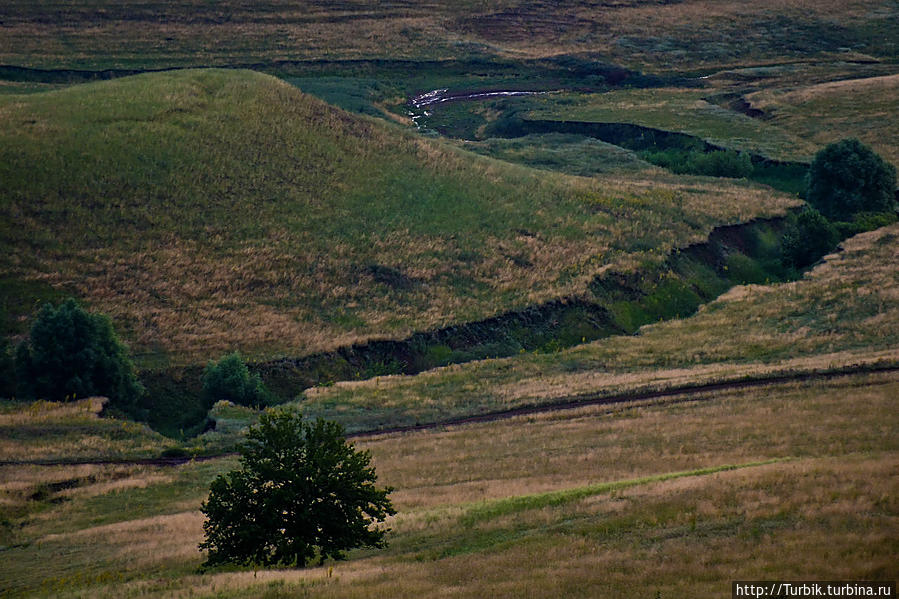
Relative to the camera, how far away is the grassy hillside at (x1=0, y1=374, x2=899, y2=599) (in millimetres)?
18781

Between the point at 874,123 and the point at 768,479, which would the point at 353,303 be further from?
the point at 874,123

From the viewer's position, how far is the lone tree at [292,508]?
78.8 ft

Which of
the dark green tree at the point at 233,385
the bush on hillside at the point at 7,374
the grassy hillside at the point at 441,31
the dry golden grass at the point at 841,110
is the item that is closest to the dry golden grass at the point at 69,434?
the bush on hillside at the point at 7,374

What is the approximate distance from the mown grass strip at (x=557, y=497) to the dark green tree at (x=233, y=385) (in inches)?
970

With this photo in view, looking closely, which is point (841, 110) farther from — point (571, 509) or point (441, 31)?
point (571, 509)

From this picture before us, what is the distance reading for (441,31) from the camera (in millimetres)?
156625

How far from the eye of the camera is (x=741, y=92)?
13138 centimetres

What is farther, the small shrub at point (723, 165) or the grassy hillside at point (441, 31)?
the grassy hillside at point (441, 31)

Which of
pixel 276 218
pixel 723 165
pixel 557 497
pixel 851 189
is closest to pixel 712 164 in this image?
pixel 723 165

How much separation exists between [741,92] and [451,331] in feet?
283

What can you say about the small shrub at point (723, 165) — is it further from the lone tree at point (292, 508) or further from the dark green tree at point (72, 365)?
the lone tree at point (292, 508)

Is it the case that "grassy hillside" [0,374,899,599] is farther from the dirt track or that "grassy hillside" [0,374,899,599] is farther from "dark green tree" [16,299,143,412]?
"dark green tree" [16,299,143,412]

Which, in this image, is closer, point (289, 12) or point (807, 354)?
point (807, 354)

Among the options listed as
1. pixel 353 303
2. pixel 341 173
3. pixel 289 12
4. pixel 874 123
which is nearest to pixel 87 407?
pixel 353 303
